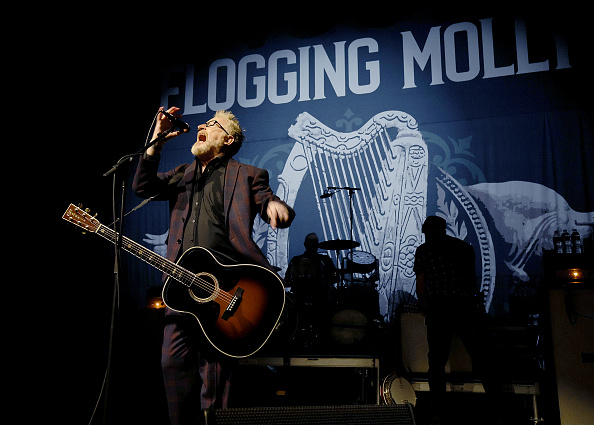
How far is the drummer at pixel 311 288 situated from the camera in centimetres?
556

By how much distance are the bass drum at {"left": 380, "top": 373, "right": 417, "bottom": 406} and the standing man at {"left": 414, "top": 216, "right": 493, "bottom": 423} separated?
29cm

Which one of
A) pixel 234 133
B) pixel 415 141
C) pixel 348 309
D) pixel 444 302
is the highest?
pixel 415 141

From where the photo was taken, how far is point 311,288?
5715mm

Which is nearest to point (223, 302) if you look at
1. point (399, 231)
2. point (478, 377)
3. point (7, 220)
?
point (478, 377)

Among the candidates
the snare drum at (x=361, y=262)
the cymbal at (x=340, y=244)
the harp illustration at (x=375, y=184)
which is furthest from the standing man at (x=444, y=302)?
the harp illustration at (x=375, y=184)

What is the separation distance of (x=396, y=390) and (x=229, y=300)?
8.70 feet

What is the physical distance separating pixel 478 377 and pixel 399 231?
2578 millimetres

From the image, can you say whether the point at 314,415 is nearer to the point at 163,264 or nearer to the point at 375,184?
the point at 163,264

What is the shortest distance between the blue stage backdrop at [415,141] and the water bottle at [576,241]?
0.13 metres

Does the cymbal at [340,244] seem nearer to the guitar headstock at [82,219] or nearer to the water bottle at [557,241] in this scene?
the water bottle at [557,241]

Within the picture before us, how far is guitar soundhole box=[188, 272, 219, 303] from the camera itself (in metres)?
2.44

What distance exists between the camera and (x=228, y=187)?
270 cm

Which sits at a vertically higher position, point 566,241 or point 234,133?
point 234,133

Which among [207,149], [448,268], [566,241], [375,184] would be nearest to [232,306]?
[207,149]
